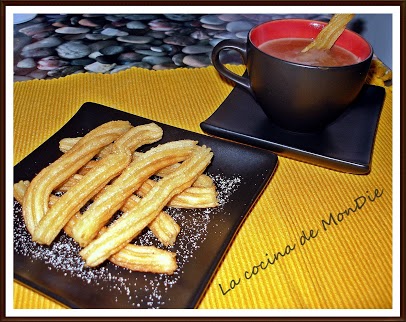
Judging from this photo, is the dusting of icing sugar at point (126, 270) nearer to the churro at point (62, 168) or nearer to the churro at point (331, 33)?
the churro at point (62, 168)

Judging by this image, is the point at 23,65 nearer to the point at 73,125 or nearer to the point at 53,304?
the point at 73,125

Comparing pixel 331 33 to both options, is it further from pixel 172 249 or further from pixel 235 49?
pixel 172 249

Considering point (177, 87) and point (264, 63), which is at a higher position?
point (264, 63)

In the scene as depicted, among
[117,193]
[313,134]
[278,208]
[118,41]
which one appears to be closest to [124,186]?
[117,193]

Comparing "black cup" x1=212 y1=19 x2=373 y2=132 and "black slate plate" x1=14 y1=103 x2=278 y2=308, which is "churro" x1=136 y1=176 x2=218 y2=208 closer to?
"black slate plate" x1=14 y1=103 x2=278 y2=308

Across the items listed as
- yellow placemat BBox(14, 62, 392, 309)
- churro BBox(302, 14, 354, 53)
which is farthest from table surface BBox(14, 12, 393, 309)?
churro BBox(302, 14, 354, 53)

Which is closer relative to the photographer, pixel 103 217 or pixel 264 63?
pixel 103 217

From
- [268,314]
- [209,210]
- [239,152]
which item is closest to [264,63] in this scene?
[239,152]
